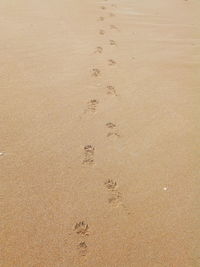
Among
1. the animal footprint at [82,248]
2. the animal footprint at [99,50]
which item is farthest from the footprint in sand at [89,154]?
the animal footprint at [99,50]

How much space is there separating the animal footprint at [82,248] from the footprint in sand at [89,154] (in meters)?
→ 0.77

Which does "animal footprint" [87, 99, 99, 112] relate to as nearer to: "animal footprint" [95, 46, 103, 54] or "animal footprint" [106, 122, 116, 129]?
"animal footprint" [106, 122, 116, 129]

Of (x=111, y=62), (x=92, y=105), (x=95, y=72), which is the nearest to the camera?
(x=92, y=105)

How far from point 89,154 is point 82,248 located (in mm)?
919

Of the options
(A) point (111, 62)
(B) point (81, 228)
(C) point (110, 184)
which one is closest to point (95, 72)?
(A) point (111, 62)

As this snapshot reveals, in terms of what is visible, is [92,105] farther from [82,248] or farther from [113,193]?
[82,248]

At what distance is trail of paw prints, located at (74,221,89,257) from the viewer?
7.76 ft

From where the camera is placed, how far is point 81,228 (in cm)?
249

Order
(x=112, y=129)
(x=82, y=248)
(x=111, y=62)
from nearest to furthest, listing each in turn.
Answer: (x=82, y=248), (x=112, y=129), (x=111, y=62)

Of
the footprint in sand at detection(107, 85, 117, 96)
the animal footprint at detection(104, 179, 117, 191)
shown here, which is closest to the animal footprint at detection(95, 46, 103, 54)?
the footprint in sand at detection(107, 85, 117, 96)

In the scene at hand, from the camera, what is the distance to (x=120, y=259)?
2371 millimetres

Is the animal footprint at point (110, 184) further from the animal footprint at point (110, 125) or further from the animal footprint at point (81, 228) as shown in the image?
the animal footprint at point (110, 125)

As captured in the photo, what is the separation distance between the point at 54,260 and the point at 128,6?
515 cm

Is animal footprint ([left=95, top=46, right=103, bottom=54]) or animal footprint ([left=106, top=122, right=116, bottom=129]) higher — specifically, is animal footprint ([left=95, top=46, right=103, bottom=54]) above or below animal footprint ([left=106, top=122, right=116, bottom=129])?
above
